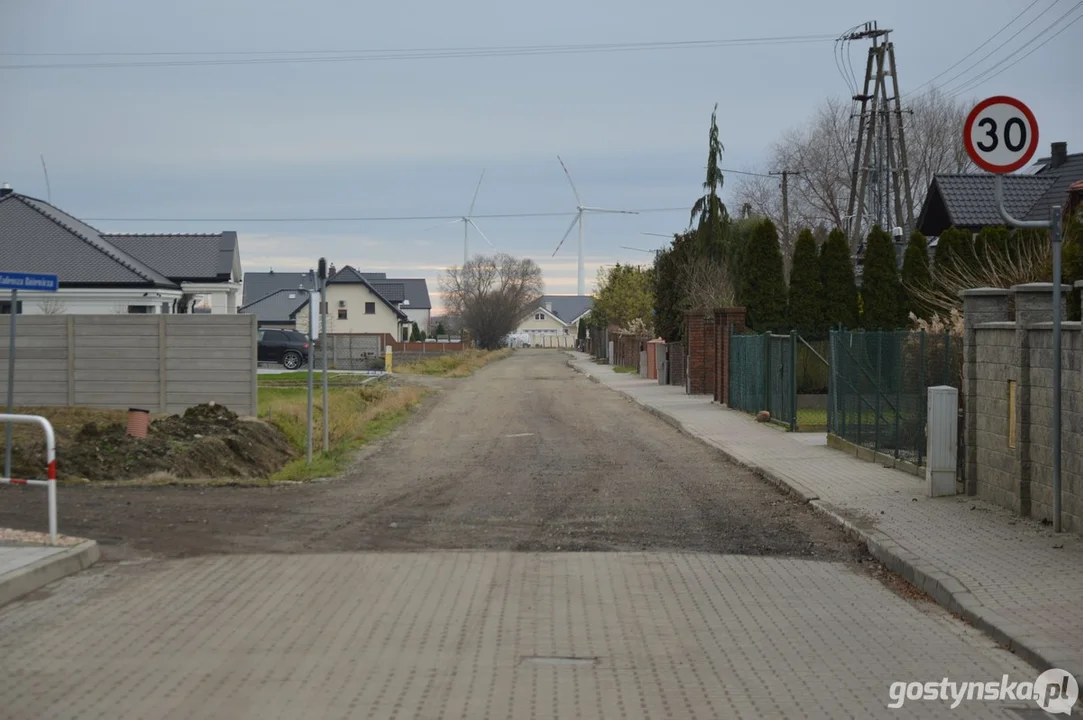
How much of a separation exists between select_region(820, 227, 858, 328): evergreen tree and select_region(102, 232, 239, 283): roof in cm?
2634

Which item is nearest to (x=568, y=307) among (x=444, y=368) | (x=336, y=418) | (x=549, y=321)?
(x=549, y=321)

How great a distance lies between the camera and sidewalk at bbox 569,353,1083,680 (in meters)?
7.51

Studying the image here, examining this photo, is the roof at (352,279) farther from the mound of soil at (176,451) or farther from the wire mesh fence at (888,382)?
the wire mesh fence at (888,382)

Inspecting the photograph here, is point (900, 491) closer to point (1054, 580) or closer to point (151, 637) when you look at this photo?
point (1054, 580)

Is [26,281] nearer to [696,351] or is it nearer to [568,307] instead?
[696,351]

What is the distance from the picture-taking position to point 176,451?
17125 mm

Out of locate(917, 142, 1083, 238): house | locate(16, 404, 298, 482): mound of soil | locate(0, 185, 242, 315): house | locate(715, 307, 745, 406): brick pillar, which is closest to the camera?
locate(16, 404, 298, 482): mound of soil

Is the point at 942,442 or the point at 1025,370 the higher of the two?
the point at 1025,370

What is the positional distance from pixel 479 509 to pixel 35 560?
5092 mm

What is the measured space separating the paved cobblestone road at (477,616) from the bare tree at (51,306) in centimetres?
2652

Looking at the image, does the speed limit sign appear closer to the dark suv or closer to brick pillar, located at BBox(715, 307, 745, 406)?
brick pillar, located at BBox(715, 307, 745, 406)

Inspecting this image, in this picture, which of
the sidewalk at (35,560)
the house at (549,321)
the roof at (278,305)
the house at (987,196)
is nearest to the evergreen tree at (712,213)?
the house at (987,196)

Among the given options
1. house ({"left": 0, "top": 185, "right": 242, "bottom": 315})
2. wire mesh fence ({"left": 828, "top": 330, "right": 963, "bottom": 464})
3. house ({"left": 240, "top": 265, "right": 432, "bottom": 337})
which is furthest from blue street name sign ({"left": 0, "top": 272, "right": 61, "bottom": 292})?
house ({"left": 240, "top": 265, "right": 432, "bottom": 337})

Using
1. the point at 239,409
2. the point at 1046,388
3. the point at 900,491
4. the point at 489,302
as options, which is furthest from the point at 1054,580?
the point at 489,302
